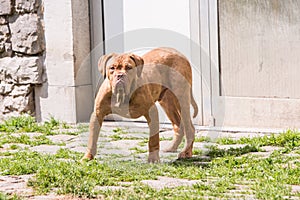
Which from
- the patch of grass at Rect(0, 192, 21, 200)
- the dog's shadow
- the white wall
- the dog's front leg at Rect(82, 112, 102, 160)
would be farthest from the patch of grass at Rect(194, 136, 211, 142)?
the patch of grass at Rect(0, 192, 21, 200)

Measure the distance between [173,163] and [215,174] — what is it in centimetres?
62

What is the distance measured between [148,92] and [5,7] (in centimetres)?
362

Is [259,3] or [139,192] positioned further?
[259,3]

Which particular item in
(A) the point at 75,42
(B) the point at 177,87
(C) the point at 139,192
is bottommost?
(C) the point at 139,192

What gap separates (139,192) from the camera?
499cm

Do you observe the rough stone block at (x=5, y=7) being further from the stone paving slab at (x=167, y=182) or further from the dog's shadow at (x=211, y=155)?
the stone paving slab at (x=167, y=182)

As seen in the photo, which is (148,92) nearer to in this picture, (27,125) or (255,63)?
(255,63)

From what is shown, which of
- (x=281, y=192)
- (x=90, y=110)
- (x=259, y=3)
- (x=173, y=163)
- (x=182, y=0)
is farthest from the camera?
(x=90, y=110)

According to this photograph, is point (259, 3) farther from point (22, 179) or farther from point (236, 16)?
point (22, 179)

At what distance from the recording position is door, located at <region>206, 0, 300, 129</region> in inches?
298

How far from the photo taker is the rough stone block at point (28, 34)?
8883 millimetres

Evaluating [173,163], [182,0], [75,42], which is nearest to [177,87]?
[173,163]

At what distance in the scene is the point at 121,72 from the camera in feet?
19.0

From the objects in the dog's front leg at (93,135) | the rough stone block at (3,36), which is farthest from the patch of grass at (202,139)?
the rough stone block at (3,36)
